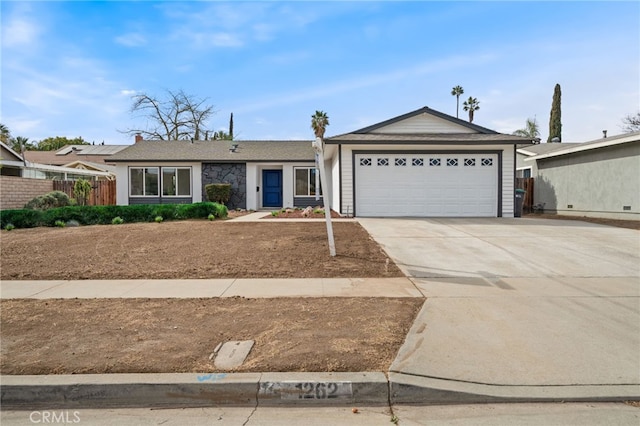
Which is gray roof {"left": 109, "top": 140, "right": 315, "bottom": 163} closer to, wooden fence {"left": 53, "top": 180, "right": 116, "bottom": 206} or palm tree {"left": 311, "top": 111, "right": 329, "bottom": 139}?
wooden fence {"left": 53, "top": 180, "right": 116, "bottom": 206}

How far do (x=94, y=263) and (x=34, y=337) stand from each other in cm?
414

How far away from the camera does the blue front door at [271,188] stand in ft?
74.8

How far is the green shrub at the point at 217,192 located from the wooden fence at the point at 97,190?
5880 millimetres

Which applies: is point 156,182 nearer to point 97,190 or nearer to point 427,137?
point 97,190

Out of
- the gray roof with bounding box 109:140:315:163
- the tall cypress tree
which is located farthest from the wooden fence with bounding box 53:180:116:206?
the tall cypress tree

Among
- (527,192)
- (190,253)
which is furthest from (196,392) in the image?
(527,192)

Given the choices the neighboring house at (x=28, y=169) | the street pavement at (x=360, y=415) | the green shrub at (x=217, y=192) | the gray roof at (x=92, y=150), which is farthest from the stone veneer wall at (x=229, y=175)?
the gray roof at (x=92, y=150)

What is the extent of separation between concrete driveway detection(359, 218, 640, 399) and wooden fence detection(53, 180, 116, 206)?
58.0 ft

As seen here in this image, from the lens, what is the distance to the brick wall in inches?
707

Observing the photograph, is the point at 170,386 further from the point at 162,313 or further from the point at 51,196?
the point at 51,196

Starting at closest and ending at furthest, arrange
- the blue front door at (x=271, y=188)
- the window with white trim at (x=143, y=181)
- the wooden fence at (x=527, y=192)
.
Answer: the wooden fence at (x=527, y=192)
the window with white trim at (x=143, y=181)
the blue front door at (x=271, y=188)

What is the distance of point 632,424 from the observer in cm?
303

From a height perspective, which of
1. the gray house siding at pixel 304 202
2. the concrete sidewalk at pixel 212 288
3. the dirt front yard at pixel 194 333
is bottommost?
the dirt front yard at pixel 194 333

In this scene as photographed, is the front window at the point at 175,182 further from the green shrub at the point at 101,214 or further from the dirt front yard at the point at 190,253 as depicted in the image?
the dirt front yard at the point at 190,253
